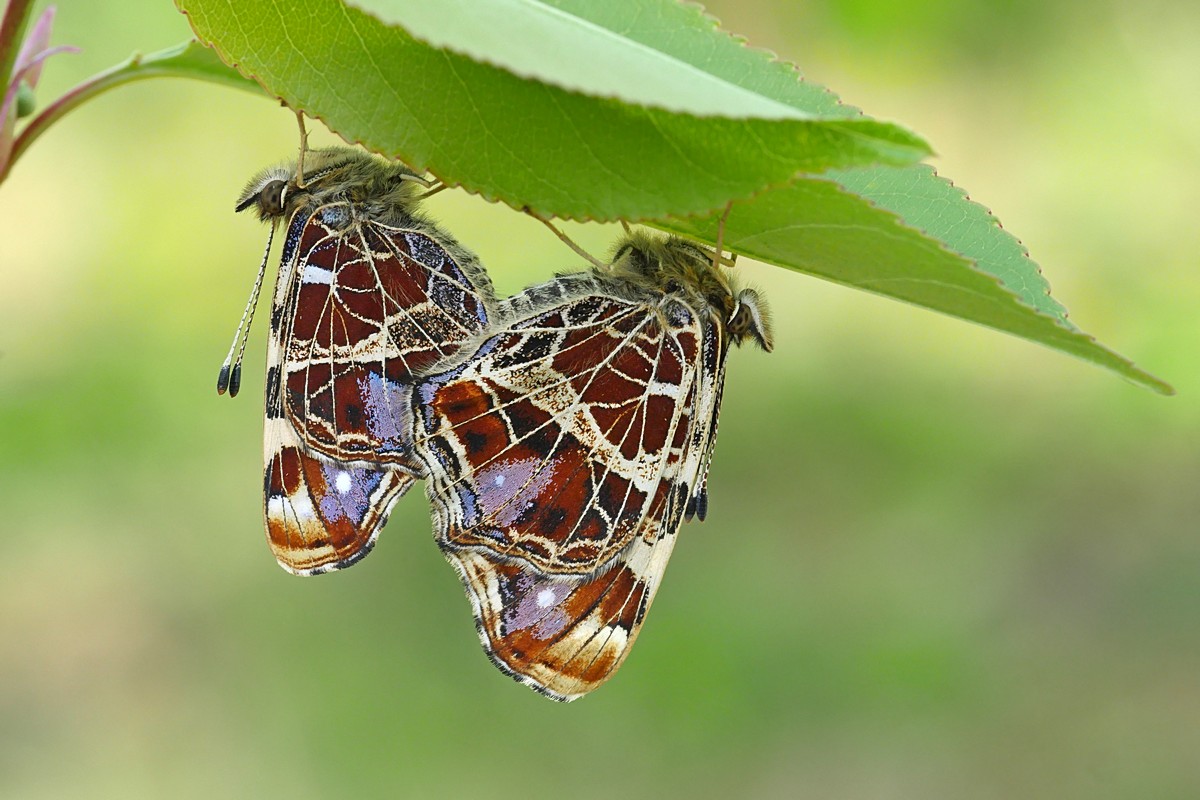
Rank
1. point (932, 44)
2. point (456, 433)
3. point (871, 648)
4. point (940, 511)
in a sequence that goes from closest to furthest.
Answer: point (456, 433), point (871, 648), point (940, 511), point (932, 44)

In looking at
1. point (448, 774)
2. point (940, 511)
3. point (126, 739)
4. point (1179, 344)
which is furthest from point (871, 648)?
point (126, 739)

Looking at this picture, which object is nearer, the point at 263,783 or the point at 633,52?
the point at 633,52

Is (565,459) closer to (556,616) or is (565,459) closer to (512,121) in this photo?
(556,616)

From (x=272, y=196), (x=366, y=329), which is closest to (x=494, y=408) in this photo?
(x=366, y=329)

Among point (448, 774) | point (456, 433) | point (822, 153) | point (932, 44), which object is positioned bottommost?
point (448, 774)

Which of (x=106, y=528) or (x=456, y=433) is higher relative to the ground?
(x=456, y=433)

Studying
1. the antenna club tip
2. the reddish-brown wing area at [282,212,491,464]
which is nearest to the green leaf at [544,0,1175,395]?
the reddish-brown wing area at [282,212,491,464]

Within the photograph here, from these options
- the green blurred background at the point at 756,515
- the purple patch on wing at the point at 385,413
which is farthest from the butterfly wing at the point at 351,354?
the green blurred background at the point at 756,515

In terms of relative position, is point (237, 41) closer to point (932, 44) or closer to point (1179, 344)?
point (1179, 344)
